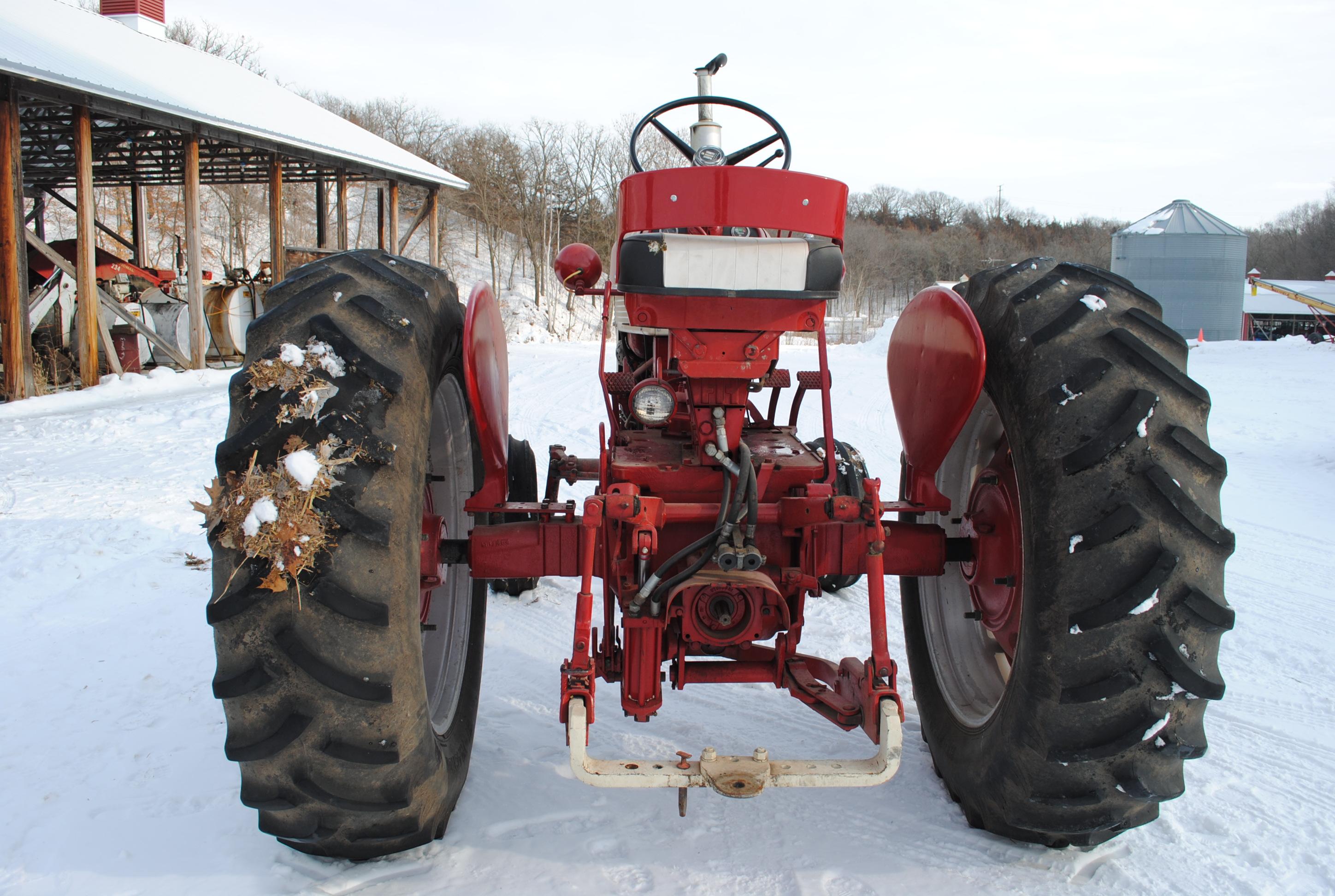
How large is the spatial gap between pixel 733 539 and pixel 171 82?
48.7 ft

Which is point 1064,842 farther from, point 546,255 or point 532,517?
point 546,255

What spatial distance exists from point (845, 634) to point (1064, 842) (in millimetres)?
1745

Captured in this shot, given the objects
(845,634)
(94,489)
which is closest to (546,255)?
(94,489)

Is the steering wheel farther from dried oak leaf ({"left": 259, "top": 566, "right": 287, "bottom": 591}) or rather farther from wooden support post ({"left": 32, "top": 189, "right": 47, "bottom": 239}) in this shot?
wooden support post ({"left": 32, "top": 189, "right": 47, "bottom": 239})

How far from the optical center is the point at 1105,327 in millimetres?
2152

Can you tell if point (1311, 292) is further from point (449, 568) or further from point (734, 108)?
point (449, 568)

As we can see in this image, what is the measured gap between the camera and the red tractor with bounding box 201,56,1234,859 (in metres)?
1.90

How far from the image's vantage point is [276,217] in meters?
15.9

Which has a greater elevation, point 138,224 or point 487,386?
point 138,224

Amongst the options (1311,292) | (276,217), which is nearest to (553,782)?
(276,217)

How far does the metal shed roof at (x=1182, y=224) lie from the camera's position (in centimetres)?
2731

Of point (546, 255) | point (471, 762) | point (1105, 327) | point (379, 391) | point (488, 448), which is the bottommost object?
point (471, 762)

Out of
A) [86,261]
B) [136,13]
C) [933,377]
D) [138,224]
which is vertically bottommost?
[933,377]

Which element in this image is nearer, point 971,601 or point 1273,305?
point 971,601
